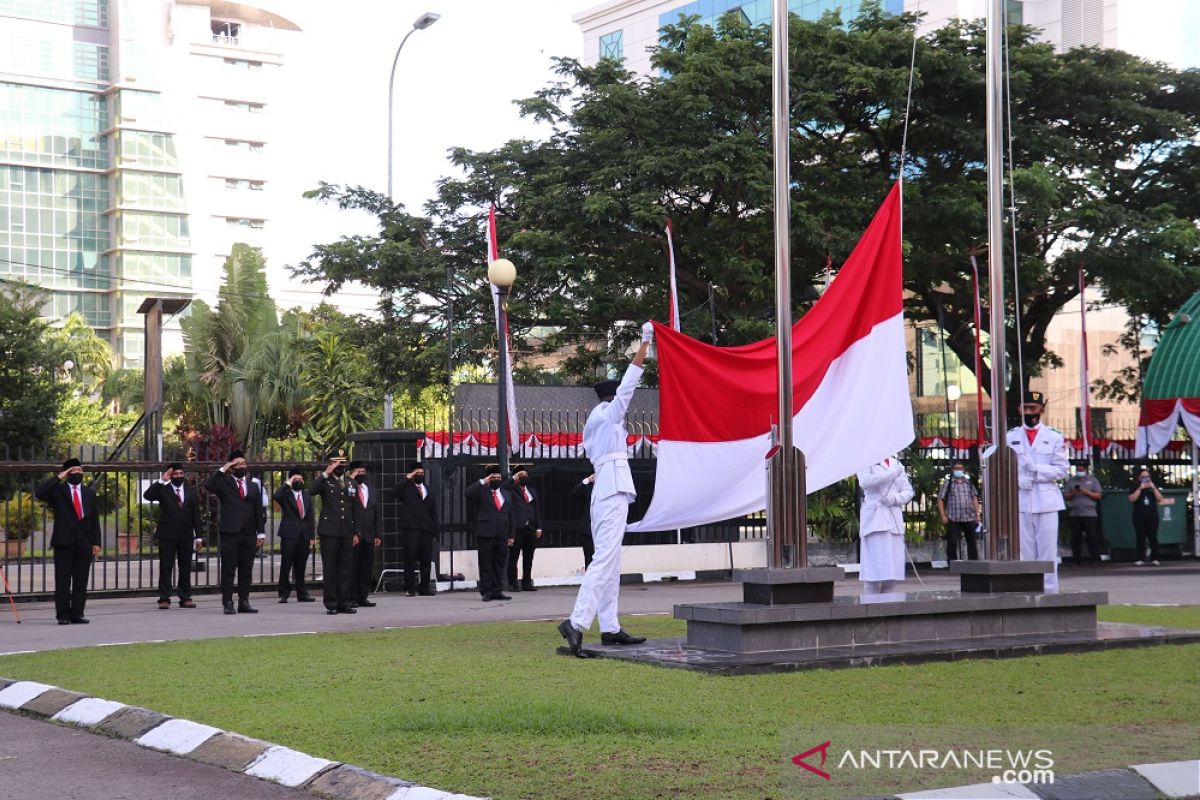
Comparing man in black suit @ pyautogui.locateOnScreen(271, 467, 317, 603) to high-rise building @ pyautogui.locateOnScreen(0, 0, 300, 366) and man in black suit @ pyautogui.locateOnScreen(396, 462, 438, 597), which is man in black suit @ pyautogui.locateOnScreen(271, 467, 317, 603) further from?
high-rise building @ pyautogui.locateOnScreen(0, 0, 300, 366)

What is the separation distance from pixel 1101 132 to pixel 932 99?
4.19 metres

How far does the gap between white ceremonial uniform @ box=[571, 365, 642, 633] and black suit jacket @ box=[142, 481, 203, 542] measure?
915 cm

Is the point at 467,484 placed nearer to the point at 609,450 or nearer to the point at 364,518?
the point at 364,518

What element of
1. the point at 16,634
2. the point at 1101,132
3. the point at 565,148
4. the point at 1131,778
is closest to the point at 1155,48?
the point at 1101,132

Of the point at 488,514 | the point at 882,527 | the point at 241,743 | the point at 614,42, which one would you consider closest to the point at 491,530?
the point at 488,514

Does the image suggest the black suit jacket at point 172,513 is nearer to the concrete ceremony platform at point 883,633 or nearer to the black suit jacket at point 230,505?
the black suit jacket at point 230,505

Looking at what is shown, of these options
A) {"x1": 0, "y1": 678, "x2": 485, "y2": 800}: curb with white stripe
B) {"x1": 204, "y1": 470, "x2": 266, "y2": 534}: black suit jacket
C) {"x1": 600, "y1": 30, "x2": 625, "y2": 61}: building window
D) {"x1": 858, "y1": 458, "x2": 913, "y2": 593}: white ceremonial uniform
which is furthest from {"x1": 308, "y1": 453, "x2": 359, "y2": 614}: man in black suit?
{"x1": 600, "y1": 30, "x2": 625, "y2": 61}: building window

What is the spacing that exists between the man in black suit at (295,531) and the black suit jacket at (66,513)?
9.77ft

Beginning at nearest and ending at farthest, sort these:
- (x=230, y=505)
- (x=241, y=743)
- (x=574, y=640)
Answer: (x=241, y=743), (x=574, y=640), (x=230, y=505)

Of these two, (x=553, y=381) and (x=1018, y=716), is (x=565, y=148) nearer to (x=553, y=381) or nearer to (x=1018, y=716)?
(x=553, y=381)

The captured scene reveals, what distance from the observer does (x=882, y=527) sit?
1542cm

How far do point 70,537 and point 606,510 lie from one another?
821cm

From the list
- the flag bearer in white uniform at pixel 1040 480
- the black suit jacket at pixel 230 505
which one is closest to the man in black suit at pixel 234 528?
the black suit jacket at pixel 230 505

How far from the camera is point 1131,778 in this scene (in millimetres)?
6305
